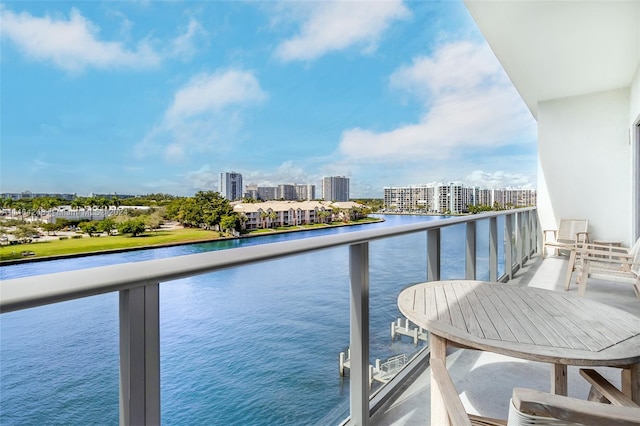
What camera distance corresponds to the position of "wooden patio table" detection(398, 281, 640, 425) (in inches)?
39.4

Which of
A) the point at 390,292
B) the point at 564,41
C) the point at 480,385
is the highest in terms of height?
the point at 564,41

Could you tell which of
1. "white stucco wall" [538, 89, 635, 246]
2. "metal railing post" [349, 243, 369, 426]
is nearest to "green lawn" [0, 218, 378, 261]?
"metal railing post" [349, 243, 369, 426]

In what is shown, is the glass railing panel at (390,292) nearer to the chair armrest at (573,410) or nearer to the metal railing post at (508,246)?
the chair armrest at (573,410)

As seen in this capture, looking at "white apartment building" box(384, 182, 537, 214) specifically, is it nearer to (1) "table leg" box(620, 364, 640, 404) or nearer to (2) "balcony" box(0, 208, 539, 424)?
(2) "balcony" box(0, 208, 539, 424)

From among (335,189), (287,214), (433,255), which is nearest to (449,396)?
(433,255)

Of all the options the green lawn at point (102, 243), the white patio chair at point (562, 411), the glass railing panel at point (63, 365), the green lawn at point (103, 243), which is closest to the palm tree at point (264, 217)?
the green lawn at point (103, 243)

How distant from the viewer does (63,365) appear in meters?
0.78

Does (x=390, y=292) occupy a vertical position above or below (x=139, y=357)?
below

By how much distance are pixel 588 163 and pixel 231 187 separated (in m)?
10.00

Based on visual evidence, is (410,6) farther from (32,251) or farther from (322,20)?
(32,251)

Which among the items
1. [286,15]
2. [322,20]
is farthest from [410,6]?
[286,15]

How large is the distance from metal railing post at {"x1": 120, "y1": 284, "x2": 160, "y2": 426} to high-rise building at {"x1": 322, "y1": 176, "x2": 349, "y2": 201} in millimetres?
12412

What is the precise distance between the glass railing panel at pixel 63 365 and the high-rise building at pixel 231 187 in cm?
873

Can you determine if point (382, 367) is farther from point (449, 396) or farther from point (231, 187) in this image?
point (231, 187)
